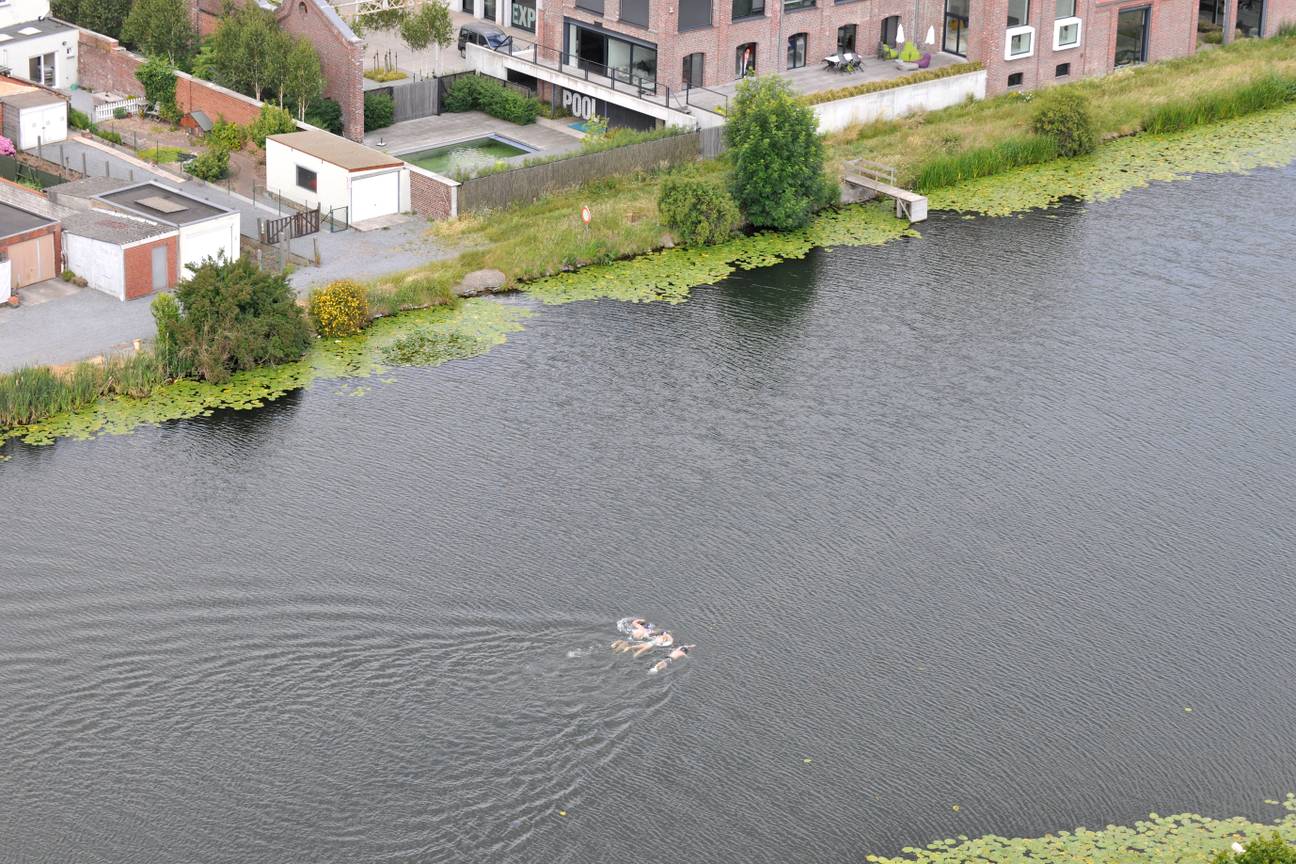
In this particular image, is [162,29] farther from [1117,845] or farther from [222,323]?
[1117,845]

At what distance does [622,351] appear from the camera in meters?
66.6

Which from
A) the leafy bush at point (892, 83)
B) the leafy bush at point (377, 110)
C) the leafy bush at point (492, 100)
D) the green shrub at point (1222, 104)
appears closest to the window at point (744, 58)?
the leafy bush at point (892, 83)

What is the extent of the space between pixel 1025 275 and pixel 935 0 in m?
25.7

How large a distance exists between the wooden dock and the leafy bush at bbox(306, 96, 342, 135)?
74.8 ft

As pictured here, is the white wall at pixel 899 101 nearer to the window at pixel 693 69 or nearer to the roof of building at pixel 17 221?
the window at pixel 693 69

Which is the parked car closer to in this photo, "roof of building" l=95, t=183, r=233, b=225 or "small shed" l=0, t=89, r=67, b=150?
"small shed" l=0, t=89, r=67, b=150

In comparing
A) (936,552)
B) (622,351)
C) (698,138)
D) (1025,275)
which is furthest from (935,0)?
(936,552)

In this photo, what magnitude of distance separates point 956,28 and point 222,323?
47.2 meters

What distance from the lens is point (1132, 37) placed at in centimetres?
10075

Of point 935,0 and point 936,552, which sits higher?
point 935,0

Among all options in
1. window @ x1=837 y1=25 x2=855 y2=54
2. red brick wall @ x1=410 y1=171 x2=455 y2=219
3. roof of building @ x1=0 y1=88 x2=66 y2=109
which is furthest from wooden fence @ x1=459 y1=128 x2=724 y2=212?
roof of building @ x1=0 y1=88 x2=66 y2=109

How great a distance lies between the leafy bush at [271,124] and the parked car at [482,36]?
14.4 metres

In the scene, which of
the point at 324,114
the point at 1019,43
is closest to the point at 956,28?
the point at 1019,43

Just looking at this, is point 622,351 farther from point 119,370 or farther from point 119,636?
point 119,636
